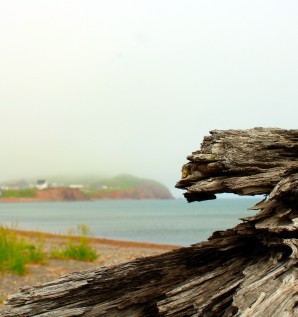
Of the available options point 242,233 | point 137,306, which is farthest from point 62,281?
point 242,233

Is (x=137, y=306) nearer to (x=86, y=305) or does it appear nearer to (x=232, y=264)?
(x=86, y=305)

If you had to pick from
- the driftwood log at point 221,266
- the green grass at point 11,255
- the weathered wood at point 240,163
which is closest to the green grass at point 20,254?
the green grass at point 11,255

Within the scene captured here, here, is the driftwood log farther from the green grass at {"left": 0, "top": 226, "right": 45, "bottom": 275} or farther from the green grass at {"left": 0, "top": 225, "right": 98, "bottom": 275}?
the green grass at {"left": 0, "top": 225, "right": 98, "bottom": 275}

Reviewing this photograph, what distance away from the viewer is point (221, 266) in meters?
5.32

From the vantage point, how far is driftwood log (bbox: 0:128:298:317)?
460 centimetres

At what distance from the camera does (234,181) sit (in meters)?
5.27

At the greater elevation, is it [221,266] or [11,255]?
[221,266]

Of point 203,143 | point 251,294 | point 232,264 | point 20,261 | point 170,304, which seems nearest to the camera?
point 251,294

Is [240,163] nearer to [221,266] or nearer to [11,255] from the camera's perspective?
[221,266]

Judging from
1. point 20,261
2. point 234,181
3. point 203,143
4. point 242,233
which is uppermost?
point 203,143

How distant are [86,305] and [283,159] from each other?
240 centimetres

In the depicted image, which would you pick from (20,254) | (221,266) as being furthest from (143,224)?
(221,266)

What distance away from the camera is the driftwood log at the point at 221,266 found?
460 centimetres

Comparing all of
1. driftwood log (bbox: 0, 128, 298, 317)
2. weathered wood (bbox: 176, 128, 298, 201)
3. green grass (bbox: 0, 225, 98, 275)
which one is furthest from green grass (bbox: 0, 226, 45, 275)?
weathered wood (bbox: 176, 128, 298, 201)
